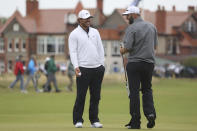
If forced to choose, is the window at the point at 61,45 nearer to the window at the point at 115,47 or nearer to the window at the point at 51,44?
the window at the point at 51,44

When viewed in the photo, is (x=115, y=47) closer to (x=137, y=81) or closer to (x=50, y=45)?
(x=50, y=45)

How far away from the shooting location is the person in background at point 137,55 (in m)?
13.0

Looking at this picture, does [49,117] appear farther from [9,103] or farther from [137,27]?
[9,103]

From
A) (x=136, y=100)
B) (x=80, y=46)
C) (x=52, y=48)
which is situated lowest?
(x=52, y=48)

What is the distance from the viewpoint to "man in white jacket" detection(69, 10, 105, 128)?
43.8ft

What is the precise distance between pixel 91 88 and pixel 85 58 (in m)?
0.61

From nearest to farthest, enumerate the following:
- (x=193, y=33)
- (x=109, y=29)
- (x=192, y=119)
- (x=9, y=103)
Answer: (x=192, y=119)
(x=9, y=103)
(x=109, y=29)
(x=193, y=33)

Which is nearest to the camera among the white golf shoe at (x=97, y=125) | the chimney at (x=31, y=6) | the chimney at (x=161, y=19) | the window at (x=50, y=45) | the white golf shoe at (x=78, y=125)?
the white golf shoe at (x=78, y=125)

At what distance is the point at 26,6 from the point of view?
108 metres

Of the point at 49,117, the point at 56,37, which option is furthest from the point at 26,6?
the point at 49,117

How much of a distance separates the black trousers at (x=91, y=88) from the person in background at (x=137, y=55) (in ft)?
2.21

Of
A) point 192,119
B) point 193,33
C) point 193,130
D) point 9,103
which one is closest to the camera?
point 193,130

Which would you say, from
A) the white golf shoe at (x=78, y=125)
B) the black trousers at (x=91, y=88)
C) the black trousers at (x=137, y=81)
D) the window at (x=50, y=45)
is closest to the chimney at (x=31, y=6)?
the window at (x=50, y=45)

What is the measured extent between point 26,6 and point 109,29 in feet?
40.0
